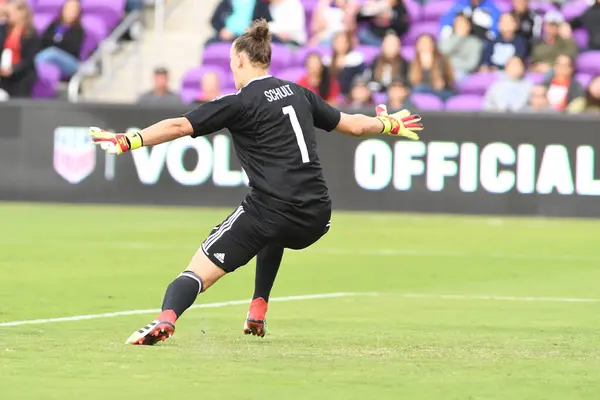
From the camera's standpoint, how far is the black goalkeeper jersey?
26.9 ft

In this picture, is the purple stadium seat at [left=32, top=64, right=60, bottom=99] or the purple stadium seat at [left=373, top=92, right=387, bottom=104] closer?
the purple stadium seat at [left=373, top=92, right=387, bottom=104]

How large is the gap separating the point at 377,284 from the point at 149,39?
12.8 metres

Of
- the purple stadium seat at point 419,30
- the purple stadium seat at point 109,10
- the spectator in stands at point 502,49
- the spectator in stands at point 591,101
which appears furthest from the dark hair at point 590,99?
the purple stadium seat at point 109,10

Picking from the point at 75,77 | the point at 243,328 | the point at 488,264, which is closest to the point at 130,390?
the point at 243,328

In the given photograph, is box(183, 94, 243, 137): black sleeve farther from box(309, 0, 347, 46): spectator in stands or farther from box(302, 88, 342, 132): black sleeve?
box(309, 0, 347, 46): spectator in stands

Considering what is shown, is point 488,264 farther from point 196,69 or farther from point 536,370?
point 196,69

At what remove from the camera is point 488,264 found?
14.1 m

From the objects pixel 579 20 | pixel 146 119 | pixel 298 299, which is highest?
pixel 579 20

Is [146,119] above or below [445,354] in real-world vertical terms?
above

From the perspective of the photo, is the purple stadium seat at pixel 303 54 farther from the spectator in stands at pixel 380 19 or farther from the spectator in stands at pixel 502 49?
the spectator in stands at pixel 502 49

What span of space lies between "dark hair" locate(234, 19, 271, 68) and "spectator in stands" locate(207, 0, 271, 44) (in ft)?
49.5

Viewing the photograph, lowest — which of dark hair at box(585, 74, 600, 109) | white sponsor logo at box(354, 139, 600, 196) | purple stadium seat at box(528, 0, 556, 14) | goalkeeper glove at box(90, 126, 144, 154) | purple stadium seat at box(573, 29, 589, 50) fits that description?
white sponsor logo at box(354, 139, 600, 196)

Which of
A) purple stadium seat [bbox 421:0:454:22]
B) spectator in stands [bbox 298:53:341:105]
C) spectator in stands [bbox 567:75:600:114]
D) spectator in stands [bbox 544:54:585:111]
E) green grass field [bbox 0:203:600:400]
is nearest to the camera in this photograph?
green grass field [bbox 0:203:600:400]

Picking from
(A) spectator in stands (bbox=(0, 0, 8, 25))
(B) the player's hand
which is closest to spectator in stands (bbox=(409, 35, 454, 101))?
(A) spectator in stands (bbox=(0, 0, 8, 25))
